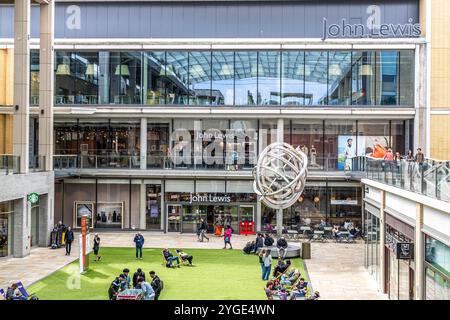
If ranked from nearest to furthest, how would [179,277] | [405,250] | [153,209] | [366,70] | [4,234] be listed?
[405,250], [179,277], [4,234], [366,70], [153,209]

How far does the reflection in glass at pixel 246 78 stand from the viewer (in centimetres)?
4309

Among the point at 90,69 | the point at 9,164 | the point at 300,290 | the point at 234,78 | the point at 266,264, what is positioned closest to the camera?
the point at 300,290

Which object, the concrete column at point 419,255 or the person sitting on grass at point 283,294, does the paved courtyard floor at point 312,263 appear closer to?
the person sitting on grass at point 283,294

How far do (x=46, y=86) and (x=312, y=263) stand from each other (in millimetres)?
19582

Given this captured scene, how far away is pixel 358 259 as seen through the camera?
3231 centimetres

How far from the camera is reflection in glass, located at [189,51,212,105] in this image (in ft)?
142

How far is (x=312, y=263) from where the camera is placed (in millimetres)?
30781

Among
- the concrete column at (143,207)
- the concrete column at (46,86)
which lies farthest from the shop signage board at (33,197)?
the concrete column at (143,207)

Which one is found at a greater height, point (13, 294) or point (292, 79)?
point (292, 79)

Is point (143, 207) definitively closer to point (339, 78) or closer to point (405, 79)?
point (339, 78)

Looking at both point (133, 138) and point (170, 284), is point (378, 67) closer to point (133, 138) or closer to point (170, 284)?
point (133, 138)

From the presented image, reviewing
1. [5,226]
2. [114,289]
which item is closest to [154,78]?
[5,226]
